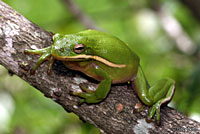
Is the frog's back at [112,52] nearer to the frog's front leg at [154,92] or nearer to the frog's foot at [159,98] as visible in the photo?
the frog's front leg at [154,92]

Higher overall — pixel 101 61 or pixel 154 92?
pixel 101 61

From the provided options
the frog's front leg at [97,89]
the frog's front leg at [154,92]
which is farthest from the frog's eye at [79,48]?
the frog's front leg at [154,92]

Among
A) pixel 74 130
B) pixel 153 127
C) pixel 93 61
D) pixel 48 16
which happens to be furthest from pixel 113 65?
pixel 48 16

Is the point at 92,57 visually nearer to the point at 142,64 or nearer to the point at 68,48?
the point at 68,48

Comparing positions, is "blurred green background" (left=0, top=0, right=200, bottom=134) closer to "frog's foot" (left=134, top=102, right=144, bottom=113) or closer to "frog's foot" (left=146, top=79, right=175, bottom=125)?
"frog's foot" (left=134, top=102, right=144, bottom=113)

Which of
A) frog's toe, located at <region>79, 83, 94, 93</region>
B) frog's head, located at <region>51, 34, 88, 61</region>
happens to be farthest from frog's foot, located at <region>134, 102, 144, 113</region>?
frog's head, located at <region>51, 34, 88, 61</region>

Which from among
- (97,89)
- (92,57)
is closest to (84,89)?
(97,89)
